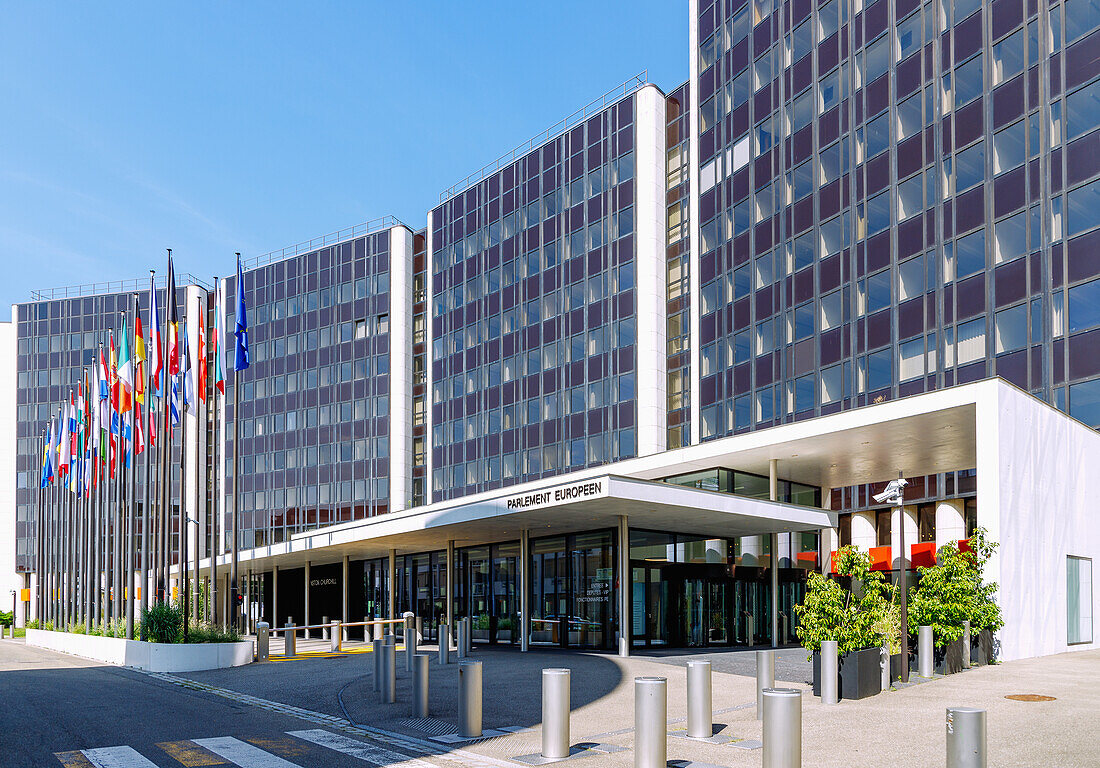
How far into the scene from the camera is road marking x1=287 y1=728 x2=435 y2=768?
11.7 m

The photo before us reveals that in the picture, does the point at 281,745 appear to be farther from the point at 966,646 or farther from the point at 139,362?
the point at 139,362

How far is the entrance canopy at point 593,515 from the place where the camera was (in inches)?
993

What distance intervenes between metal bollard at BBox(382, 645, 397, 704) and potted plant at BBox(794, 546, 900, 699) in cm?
668

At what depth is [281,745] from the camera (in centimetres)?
1311

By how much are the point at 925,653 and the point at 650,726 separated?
30.7ft

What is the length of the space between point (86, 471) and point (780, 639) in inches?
1114

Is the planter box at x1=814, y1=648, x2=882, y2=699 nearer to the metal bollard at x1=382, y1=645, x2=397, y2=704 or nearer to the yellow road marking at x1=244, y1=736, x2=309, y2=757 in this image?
the metal bollard at x1=382, y1=645, x2=397, y2=704

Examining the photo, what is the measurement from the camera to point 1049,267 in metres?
32.0

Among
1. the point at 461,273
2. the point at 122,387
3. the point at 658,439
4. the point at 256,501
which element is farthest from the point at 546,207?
the point at 256,501

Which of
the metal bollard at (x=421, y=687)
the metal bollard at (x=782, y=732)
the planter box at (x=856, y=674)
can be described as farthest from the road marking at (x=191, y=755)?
the planter box at (x=856, y=674)

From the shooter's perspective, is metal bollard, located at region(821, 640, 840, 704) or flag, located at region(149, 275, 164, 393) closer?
metal bollard, located at region(821, 640, 840, 704)

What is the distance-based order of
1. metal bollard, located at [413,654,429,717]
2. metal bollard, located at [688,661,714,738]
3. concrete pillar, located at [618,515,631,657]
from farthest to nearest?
concrete pillar, located at [618,515,631,657], metal bollard, located at [413,654,429,717], metal bollard, located at [688,661,714,738]

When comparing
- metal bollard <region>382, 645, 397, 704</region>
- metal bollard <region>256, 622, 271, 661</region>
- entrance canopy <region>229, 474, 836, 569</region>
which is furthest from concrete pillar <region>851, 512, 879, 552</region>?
metal bollard <region>382, 645, 397, 704</region>

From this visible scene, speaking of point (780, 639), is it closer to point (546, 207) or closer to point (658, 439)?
point (658, 439)
